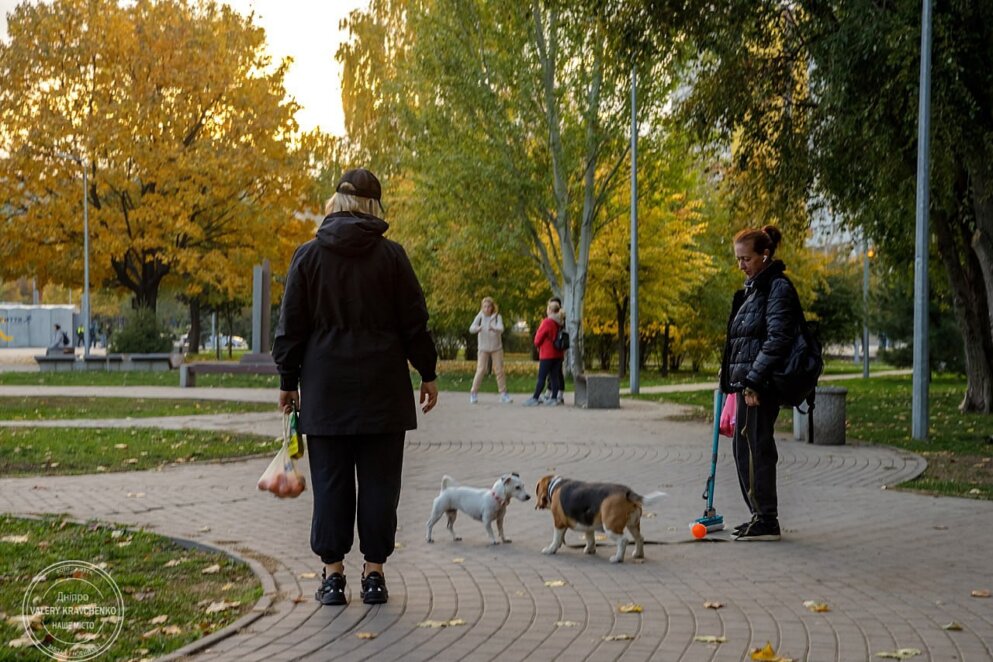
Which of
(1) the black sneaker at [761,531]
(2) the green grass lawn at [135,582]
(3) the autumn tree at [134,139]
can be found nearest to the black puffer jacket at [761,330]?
(1) the black sneaker at [761,531]

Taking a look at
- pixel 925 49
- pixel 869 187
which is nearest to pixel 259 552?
pixel 925 49

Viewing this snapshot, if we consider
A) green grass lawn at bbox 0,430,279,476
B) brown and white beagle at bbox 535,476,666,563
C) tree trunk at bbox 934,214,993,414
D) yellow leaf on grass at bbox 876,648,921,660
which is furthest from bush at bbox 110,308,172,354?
yellow leaf on grass at bbox 876,648,921,660

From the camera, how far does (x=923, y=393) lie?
15398mm

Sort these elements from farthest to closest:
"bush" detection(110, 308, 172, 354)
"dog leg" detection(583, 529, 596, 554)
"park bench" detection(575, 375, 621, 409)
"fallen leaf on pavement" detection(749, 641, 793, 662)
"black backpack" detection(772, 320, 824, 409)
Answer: "bush" detection(110, 308, 172, 354), "park bench" detection(575, 375, 621, 409), "black backpack" detection(772, 320, 824, 409), "dog leg" detection(583, 529, 596, 554), "fallen leaf on pavement" detection(749, 641, 793, 662)

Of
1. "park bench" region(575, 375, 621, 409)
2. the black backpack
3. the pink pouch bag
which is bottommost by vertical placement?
"park bench" region(575, 375, 621, 409)

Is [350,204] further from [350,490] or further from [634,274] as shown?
[634,274]

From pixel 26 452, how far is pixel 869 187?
12.7 meters

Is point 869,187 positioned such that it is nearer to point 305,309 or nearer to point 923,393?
point 923,393

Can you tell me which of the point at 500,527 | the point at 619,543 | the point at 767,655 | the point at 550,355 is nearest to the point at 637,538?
the point at 619,543

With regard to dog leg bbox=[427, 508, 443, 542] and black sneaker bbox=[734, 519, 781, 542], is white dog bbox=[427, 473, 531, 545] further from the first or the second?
black sneaker bbox=[734, 519, 781, 542]

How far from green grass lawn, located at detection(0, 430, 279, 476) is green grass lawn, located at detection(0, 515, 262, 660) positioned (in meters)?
3.35

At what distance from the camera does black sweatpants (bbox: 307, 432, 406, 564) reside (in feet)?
19.3

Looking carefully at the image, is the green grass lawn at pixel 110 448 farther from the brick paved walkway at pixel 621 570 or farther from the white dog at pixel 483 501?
the white dog at pixel 483 501

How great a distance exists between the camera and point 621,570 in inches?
268
